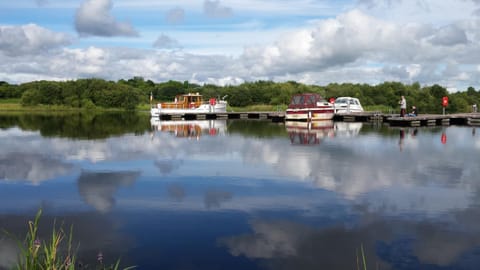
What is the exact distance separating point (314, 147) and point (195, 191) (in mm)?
10664

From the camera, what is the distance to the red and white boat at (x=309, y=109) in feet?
135

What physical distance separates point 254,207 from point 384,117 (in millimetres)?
35705

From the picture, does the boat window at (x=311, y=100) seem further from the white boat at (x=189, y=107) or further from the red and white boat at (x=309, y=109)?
the white boat at (x=189, y=107)

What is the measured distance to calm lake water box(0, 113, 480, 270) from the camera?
670cm

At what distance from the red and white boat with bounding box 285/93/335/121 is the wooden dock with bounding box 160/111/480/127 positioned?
247cm

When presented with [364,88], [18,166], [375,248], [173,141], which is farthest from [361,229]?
[364,88]

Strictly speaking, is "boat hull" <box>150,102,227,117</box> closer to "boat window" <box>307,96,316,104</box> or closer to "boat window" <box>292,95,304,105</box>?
"boat window" <box>292,95,304,105</box>

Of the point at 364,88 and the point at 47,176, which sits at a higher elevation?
the point at 364,88

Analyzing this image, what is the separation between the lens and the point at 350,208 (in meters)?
9.23

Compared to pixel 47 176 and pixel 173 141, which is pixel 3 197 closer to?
pixel 47 176

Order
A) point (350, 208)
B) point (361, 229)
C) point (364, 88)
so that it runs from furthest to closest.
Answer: point (364, 88)
point (350, 208)
point (361, 229)

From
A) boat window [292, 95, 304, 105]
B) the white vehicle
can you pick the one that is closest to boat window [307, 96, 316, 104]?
boat window [292, 95, 304, 105]

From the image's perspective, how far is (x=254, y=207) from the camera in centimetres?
936

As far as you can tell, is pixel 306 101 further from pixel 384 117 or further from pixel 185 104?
pixel 185 104
